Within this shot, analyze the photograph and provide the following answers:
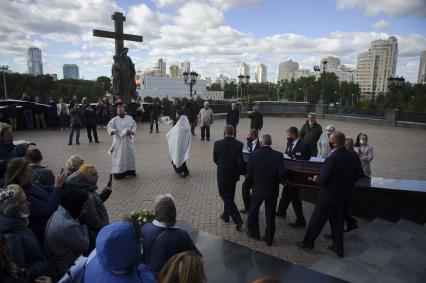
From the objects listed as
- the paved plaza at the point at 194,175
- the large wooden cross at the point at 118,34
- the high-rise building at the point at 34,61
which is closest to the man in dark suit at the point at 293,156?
the paved plaza at the point at 194,175

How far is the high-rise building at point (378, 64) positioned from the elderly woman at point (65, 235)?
89.1 metres

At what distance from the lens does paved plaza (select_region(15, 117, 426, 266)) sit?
17.7 feet

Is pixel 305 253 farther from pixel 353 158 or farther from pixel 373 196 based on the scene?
pixel 373 196

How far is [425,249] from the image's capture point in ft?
14.9

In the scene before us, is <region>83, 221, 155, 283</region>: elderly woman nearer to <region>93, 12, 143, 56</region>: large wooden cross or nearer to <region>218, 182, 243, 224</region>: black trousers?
<region>218, 182, 243, 224</region>: black trousers

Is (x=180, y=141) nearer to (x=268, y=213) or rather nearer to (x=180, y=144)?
(x=180, y=144)

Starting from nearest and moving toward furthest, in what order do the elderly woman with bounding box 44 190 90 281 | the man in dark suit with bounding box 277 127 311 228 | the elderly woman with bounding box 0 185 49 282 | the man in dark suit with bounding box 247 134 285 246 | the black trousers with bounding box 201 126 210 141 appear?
the elderly woman with bounding box 0 185 49 282 < the elderly woman with bounding box 44 190 90 281 < the man in dark suit with bounding box 247 134 285 246 < the man in dark suit with bounding box 277 127 311 228 < the black trousers with bounding box 201 126 210 141

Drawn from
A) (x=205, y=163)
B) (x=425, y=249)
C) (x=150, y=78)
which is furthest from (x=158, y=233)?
(x=150, y=78)

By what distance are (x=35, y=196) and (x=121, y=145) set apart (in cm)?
522

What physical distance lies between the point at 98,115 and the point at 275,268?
15770mm

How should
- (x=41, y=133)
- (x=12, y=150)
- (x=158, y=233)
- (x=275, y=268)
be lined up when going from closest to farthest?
1. (x=158, y=233)
2. (x=275, y=268)
3. (x=12, y=150)
4. (x=41, y=133)

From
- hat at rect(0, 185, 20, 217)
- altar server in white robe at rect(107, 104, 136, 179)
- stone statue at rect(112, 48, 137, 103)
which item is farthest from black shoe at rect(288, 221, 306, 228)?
stone statue at rect(112, 48, 137, 103)

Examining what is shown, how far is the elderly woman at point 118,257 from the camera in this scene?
6.42ft

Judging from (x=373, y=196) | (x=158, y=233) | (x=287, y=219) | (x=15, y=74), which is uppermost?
(x=15, y=74)
